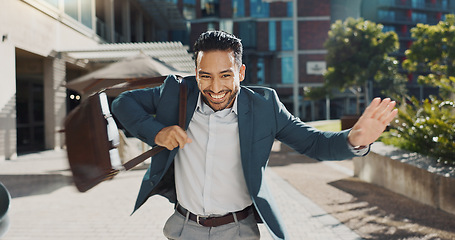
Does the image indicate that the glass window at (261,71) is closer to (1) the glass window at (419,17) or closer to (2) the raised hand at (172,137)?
(1) the glass window at (419,17)

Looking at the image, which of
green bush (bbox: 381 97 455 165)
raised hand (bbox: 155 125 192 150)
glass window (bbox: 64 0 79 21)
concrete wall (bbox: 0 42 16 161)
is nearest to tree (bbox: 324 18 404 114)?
glass window (bbox: 64 0 79 21)

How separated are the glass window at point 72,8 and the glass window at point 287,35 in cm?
2624

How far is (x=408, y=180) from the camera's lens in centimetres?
628

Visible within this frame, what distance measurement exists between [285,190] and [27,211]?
413cm

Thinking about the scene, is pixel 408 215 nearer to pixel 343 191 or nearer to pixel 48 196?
pixel 343 191

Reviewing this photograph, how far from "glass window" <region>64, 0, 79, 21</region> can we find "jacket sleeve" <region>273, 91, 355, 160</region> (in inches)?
622

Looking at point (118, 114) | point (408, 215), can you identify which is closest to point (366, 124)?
point (118, 114)

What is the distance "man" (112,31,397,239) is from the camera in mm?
1836

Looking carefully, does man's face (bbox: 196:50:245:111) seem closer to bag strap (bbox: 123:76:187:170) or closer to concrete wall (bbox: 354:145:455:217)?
bag strap (bbox: 123:76:187:170)

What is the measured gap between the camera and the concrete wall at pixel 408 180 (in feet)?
17.4

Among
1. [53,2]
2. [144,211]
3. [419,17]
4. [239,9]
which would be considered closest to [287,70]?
[239,9]

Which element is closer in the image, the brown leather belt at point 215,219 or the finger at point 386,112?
the finger at point 386,112

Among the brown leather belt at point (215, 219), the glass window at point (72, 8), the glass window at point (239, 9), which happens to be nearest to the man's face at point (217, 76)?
the brown leather belt at point (215, 219)

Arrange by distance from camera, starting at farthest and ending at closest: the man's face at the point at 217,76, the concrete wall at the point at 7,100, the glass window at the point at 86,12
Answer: the glass window at the point at 86,12
the concrete wall at the point at 7,100
the man's face at the point at 217,76
